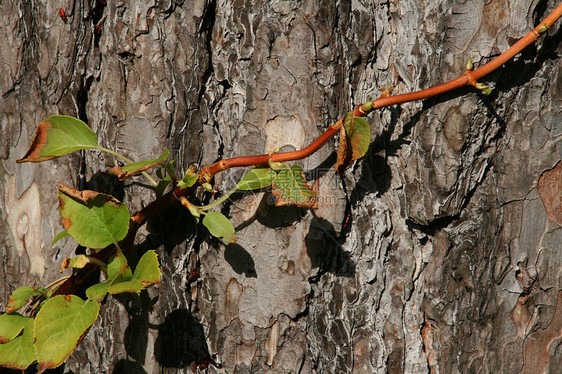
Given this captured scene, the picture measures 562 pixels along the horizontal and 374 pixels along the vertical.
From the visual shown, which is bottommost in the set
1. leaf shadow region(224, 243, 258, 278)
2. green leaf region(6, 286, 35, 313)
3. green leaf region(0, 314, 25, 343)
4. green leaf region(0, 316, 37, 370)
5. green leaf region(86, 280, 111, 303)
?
green leaf region(0, 316, 37, 370)

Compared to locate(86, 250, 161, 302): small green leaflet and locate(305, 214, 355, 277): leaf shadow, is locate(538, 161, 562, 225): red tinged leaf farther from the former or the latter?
locate(86, 250, 161, 302): small green leaflet

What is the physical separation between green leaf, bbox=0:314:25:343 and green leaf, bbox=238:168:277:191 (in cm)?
81

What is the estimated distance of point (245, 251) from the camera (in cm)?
144

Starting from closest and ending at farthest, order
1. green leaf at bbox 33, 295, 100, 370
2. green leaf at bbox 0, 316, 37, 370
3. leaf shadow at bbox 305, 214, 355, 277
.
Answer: green leaf at bbox 33, 295, 100, 370 < green leaf at bbox 0, 316, 37, 370 < leaf shadow at bbox 305, 214, 355, 277

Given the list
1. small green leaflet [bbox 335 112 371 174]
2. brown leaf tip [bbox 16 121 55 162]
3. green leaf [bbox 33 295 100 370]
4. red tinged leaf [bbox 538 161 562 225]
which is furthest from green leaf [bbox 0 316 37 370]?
red tinged leaf [bbox 538 161 562 225]

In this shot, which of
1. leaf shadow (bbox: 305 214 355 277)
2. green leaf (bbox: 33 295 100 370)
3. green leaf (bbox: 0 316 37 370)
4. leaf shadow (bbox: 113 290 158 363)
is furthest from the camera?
leaf shadow (bbox: 113 290 158 363)

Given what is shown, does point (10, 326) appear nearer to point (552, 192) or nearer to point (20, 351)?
point (20, 351)

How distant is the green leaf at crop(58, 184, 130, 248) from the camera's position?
125cm

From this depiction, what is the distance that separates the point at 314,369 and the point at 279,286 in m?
0.32

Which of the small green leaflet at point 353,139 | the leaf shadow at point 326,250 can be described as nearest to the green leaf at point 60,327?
the leaf shadow at point 326,250

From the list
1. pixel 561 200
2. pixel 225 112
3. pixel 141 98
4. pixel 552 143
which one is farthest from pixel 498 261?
pixel 141 98

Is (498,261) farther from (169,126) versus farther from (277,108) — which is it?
(169,126)

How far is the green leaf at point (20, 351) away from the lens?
1.29 meters

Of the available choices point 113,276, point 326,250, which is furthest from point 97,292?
point 326,250
